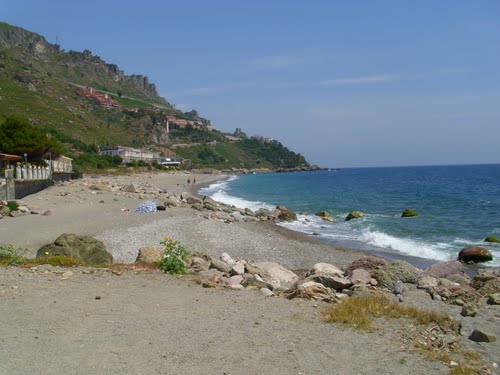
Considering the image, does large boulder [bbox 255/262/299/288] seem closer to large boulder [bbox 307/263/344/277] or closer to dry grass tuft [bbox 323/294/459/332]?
large boulder [bbox 307/263/344/277]

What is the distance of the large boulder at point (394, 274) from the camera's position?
1275 cm

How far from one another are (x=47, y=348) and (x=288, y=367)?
131 inches

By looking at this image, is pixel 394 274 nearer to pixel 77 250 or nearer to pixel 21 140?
pixel 77 250

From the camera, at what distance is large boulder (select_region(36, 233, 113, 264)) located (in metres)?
13.2

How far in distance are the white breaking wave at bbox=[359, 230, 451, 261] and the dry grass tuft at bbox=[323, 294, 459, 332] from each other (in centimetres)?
1287

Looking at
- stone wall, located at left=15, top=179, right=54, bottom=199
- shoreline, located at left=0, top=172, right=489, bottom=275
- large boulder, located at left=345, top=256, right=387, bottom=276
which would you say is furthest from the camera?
stone wall, located at left=15, top=179, right=54, bottom=199

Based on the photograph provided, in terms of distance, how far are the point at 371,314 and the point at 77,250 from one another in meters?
8.82

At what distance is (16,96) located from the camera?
103562 mm

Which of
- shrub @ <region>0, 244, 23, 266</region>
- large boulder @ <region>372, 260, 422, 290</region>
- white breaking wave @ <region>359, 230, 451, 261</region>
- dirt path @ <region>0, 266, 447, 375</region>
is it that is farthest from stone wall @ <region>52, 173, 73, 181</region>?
dirt path @ <region>0, 266, 447, 375</region>

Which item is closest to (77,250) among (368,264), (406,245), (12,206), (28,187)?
(368,264)

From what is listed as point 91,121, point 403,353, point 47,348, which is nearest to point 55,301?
point 47,348

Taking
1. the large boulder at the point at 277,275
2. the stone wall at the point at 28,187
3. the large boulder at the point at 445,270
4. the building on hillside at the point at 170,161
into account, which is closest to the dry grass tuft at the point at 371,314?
the large boulder at the point at 277,275

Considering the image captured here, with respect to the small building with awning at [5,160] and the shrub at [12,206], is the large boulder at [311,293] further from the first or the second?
the small building with awning at [5,160]

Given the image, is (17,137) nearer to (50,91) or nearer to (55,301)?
(55,301)
